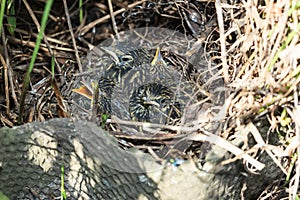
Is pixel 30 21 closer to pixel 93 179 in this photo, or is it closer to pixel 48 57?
pixel 48 57

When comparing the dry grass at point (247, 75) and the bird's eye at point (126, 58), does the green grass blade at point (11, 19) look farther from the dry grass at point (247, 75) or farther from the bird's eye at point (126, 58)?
the bird's eye at point (126, 58)

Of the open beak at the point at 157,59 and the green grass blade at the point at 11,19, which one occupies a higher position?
the green grass blade at the point at 11,19

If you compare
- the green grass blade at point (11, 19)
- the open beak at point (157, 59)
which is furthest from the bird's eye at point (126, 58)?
the green grass blade at point (11, 19)

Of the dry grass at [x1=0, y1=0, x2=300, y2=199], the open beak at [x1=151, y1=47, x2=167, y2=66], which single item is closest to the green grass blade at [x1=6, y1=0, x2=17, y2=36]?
the dry grass at [x1=0, y1=0, x2=300, y2=199]

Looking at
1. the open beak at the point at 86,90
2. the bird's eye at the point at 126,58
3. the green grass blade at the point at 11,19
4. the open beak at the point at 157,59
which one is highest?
the green grass blade at the point at 11,19

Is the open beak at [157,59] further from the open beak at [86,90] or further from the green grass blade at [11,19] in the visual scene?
the green grass blade at [11,19]

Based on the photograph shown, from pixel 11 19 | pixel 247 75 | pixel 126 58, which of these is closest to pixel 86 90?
pixel 126 58

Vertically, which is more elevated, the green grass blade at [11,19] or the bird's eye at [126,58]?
the green grass blade at [11,19]

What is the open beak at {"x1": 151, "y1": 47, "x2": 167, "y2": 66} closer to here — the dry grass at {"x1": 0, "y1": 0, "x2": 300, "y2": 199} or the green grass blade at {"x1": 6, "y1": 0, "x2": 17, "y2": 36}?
the dry grass at {"x1": 0, "y1": 0, "x2": 300, "y2": 199}

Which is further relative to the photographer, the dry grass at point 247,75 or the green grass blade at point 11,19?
the green grass blade at point 11,19
